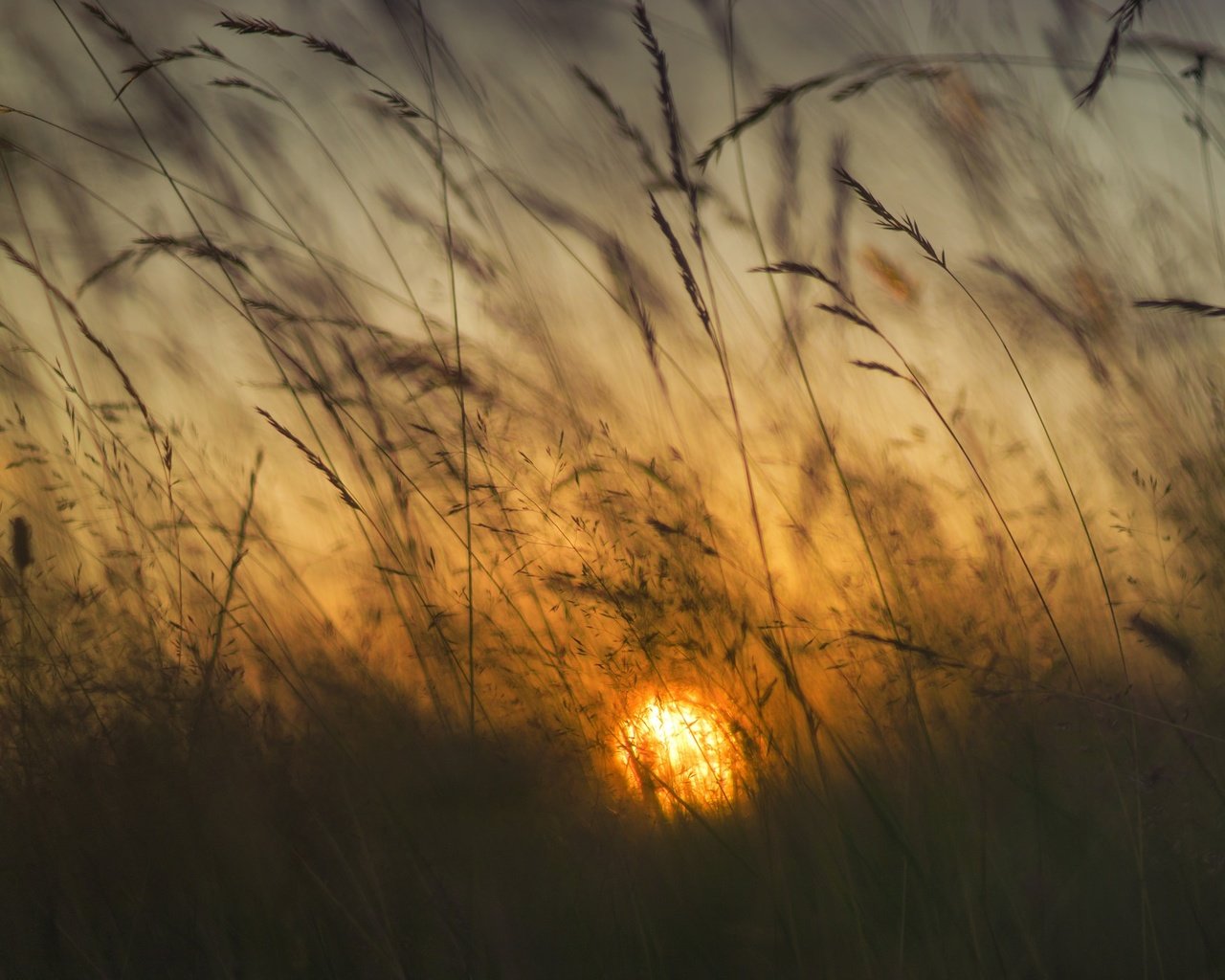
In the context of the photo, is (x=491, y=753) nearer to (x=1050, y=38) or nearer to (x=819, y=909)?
(x=819, y=909)

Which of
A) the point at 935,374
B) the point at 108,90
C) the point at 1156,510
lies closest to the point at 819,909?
Answer: the point at 1156,510

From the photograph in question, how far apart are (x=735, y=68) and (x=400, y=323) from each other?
573 millimetres

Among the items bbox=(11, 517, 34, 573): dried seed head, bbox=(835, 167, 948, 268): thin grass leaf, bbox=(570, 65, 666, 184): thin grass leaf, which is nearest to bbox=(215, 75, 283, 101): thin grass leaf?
bbox=(570, 65, 666, 184): thin grass leaf

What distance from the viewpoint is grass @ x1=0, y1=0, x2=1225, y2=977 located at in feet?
2.93

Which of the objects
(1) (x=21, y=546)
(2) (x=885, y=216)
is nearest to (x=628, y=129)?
(2) (x=885, y=216)

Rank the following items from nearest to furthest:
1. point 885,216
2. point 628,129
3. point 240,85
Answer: point 885,216, point 628,129, point 240,85

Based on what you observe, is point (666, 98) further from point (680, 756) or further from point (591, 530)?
point (680, 756)

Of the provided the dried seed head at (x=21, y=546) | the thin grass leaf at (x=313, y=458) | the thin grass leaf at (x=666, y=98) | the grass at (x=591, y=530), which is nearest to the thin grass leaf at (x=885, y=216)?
the grass at (x=591, y=530)

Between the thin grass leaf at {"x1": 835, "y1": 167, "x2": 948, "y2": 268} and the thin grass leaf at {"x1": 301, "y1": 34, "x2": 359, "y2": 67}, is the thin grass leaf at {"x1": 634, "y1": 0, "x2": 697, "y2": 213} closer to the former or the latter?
the thin grass leaf at {"x1": 835, "y1": 167, "x2": 948, "y2": 268}

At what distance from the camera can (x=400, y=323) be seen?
4.09ft

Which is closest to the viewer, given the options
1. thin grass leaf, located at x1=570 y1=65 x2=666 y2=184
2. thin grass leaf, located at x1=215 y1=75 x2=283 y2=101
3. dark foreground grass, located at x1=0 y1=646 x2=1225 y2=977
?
dark foreground grass, located at x1=0 y1=646 x2=1225 y2=977

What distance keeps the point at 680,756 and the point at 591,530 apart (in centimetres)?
31

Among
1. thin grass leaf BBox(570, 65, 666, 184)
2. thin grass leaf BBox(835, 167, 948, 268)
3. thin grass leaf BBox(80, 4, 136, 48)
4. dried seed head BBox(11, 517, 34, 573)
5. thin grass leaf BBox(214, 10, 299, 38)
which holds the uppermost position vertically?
thin grass leaf BBox(80, 4, 136, 48)

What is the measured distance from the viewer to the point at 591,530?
3.74ft
